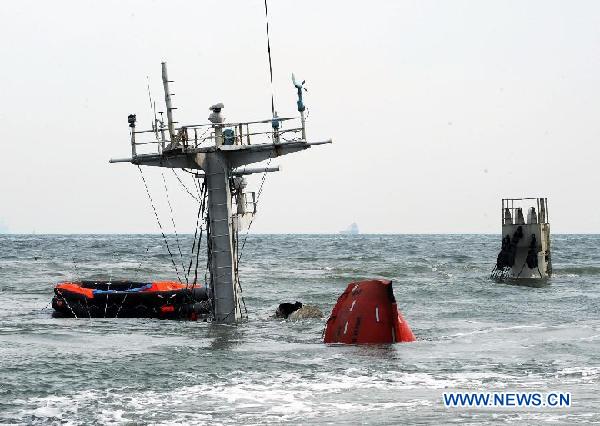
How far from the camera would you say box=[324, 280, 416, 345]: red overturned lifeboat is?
27672 mm

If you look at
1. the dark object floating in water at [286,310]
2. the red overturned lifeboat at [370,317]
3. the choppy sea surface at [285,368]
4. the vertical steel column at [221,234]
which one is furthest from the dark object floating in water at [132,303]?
the red overturned lifeboat at [370,317]

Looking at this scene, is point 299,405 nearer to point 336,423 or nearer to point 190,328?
point 336,423

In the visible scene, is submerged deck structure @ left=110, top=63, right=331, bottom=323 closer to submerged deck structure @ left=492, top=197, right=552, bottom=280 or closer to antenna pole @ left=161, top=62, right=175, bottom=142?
antenna pole @ left=161, top=62, right=175, bottom=142

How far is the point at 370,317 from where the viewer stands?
27.9 m

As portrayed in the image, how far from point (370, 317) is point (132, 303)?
1377 centimetres

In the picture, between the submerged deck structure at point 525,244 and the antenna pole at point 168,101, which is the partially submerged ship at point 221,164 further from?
the submerged deck structure at point 525,244

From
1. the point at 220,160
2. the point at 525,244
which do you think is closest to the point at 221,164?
the point at 220,160

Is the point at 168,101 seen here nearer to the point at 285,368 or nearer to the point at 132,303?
the point at 132,303

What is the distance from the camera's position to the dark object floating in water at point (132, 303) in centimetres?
3772

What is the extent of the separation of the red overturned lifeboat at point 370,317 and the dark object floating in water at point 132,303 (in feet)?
34.6

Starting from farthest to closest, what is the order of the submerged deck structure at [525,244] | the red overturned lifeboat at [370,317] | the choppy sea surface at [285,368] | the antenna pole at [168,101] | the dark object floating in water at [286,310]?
the submerged deck structure at [525,244] < the dark object floating in water at [286,310] < the antenna pole at [168,101] < the red overturned lifeboat at [370,317] < the choppy sea surface at [285,368]

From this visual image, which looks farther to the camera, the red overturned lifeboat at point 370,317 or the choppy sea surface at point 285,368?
the red overturned lifeboat at point 370,317

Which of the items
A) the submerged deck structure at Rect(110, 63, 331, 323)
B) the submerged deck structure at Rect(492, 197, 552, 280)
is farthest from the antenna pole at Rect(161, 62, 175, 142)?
the submerged deck structure at Rect(492, 197, 552, 280)

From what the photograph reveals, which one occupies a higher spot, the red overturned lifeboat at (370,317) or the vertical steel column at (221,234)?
the vertical steel column at (221,234)
